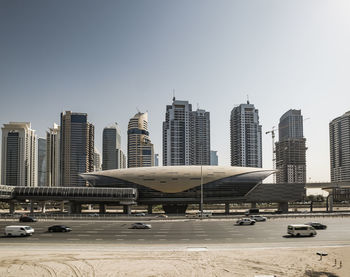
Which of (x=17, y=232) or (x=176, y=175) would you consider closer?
(x=17, y=232)

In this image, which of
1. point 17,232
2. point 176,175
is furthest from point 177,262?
point 176,175

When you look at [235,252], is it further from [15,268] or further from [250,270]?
[15,268]

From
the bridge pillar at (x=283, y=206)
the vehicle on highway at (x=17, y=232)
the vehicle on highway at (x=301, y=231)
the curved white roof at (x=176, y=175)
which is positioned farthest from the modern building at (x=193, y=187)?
the vehicle on highway at (x=17, y=232)

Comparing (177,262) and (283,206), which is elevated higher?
(177,262)

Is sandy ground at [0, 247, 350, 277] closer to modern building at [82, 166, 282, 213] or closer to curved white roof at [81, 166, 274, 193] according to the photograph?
curved white roof at [81, 166, 274, 193]

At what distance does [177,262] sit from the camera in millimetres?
28312

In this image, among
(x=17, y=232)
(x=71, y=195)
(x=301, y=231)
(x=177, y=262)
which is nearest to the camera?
(x=177, y=262)

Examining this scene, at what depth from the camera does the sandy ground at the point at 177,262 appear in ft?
83.6

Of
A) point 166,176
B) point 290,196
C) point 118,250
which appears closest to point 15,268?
point 118,250

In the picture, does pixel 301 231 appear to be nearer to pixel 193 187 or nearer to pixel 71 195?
pixel 193 187

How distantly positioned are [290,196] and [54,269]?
4108 inches

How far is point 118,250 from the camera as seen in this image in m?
34.0

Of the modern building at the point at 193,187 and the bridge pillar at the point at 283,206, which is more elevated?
the modern building at the point at 193,187

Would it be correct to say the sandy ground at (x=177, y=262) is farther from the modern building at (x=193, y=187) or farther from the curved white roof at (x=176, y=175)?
the modern building at (x=193, y=187)
